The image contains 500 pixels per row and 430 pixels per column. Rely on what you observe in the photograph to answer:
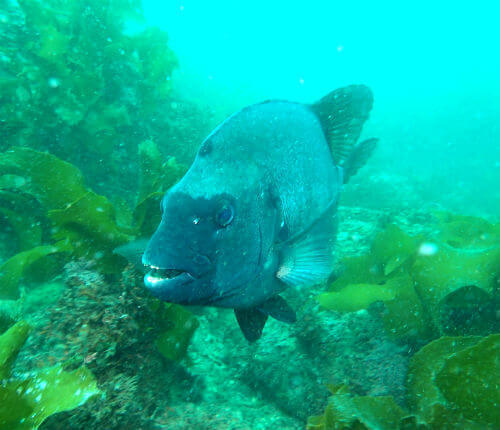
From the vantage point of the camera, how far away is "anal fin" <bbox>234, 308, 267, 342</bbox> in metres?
1.92

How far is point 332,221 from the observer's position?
2.51 meters

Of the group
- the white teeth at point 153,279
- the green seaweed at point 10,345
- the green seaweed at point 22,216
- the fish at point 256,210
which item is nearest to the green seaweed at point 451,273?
the fish at point 256,210

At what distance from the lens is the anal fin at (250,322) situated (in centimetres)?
192

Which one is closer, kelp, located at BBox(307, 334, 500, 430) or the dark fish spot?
the dark fish spot

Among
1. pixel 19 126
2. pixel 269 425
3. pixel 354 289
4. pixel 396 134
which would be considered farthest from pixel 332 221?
pixel 396 134

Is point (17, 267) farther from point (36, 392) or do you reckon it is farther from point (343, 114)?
point (343, 114)

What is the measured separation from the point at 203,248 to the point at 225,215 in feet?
0.62

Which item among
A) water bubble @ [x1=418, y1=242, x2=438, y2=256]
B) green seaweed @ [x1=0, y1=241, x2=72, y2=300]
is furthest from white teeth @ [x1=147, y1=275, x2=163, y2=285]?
water bubble @ [x1=418, y1=242, x2=438, y2=256]

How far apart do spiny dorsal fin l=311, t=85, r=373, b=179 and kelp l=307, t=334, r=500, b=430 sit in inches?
60.1

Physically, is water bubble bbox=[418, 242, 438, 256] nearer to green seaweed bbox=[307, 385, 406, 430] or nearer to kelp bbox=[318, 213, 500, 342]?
kelp bbox=[318, 213, 500, 342]

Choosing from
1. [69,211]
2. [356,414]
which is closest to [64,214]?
[69,211]

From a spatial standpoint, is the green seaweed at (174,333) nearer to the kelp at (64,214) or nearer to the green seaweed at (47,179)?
the kelp at (64,214)

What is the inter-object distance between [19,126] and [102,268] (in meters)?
3.42

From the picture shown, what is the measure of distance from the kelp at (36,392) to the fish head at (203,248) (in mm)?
804
